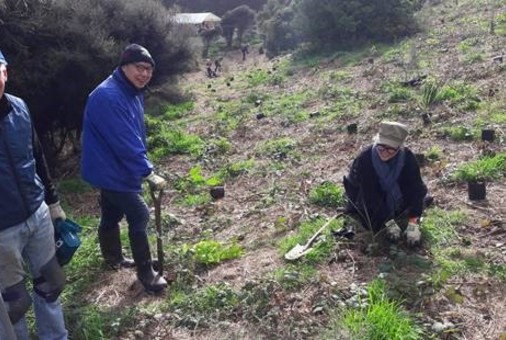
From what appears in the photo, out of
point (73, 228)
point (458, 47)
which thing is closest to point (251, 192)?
point (73, 228)

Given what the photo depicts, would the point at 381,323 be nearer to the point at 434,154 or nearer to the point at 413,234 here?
the point at 413,234

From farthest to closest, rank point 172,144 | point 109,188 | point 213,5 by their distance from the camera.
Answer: point 213,5 < point 172,144 < point 109,188

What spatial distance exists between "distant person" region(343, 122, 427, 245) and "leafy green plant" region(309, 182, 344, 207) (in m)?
0.99

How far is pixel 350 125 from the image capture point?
777cm

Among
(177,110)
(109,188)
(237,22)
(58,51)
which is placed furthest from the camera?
(237,22)

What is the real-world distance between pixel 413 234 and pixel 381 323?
1131mm

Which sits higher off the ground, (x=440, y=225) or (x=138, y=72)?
(x=138, y=72)

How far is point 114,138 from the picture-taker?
3441 millimetres

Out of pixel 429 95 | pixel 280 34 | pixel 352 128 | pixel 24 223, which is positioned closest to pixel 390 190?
pixel 24 223

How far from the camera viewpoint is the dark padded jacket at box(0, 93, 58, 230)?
8.13ft

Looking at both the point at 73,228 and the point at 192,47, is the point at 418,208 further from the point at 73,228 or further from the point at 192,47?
the point at 192,47

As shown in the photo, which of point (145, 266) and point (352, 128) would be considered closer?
point (145, 266)

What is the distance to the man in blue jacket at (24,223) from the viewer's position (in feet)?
8.20

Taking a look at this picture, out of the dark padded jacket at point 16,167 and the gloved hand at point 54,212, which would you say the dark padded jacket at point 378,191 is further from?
the dark padded jacket at point 16,167
